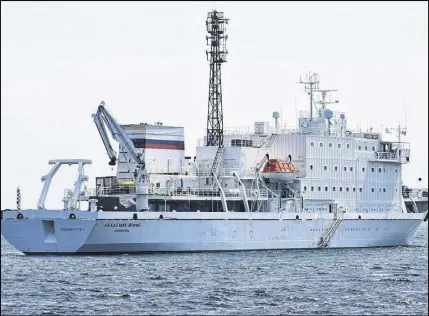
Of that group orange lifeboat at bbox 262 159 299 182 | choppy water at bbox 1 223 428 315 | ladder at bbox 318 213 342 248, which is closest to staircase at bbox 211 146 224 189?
orange lifeboat at bbox 262 159 299 182

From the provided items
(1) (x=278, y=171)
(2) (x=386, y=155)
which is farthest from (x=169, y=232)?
(2) (x=386, y=155)

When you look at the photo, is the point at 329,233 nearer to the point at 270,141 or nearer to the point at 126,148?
the point at 270,141

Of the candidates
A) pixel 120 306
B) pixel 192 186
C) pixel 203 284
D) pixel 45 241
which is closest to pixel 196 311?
pixel 120 306

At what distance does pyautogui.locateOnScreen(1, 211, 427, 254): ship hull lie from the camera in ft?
205

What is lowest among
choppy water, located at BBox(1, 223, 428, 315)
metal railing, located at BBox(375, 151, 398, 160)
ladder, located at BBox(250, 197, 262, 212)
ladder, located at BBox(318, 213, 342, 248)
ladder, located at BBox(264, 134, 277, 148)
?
choppy water, located at BBox(1, 223, 428, 315)

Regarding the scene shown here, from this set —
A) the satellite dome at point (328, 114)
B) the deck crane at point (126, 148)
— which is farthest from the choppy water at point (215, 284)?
the satellite dome at point (328, 114)

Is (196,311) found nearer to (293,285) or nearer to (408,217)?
(293,285)

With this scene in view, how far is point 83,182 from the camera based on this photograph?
64375 millimetres

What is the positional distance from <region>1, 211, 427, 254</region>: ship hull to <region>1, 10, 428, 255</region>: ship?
6 cm

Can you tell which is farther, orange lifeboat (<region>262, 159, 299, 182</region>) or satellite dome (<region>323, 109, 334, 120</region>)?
satellite dome (<region>323, 109, 334, 120</region>)

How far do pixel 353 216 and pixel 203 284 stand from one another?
25970mm

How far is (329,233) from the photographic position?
73312 mm

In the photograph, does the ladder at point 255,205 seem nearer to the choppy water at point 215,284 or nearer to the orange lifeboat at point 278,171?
the orange lifeboat at point 278,171

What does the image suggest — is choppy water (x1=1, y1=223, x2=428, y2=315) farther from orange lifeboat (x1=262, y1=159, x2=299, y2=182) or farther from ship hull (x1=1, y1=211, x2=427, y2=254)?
orange lifeboat (x1=262, y1=159, x2=299, y2=182)
